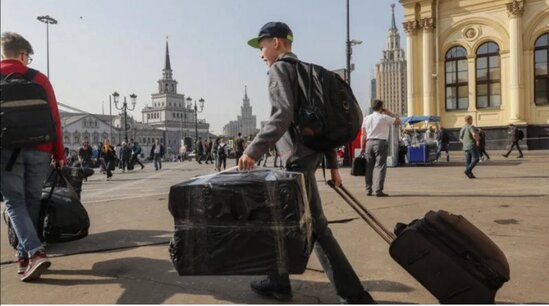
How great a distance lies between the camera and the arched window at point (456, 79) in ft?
99.1

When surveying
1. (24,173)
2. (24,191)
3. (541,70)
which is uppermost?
(541,70)

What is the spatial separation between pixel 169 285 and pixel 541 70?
3034 cm

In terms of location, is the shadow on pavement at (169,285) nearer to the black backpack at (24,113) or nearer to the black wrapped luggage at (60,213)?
the black wrapped luggage at (60,213)

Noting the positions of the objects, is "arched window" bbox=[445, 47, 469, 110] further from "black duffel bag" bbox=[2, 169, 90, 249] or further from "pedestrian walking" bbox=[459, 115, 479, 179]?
"black duffel bag" bbox=[2, 169, 90, 249]

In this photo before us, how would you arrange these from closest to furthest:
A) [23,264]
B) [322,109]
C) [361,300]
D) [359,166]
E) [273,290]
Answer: [322,109], [361,300], [273,290], [23,264], [359,166]

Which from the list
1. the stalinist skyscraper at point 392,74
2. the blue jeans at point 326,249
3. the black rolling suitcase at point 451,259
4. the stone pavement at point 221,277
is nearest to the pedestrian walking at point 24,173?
the stone pavement at point 221,277

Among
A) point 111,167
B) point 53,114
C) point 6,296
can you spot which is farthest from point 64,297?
point 111,167

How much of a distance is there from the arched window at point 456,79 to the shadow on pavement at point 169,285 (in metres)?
29.3

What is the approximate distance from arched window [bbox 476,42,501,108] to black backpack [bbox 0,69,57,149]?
30.2m

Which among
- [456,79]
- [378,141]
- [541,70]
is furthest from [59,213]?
[541,70]

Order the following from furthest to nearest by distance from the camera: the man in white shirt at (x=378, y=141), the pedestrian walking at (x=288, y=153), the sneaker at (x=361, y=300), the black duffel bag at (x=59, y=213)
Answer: the man in white shirt at (x=378, y=141) < the black duffel bag at (x=59, y=213) < the sneaker at (x=361, y=300) < the pedestrian walking at (x=288, y=153)

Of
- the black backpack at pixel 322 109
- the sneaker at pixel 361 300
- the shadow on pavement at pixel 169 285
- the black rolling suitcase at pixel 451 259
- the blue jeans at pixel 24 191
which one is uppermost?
the black backpack at pixel 322 109

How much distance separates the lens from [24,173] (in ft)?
11.5

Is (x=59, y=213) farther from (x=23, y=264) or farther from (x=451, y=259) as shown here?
(x=451, y=259)
